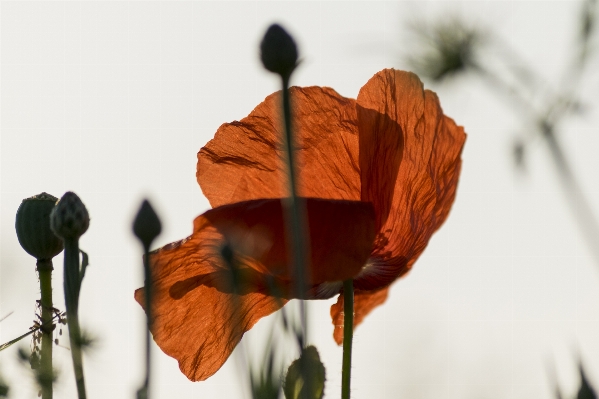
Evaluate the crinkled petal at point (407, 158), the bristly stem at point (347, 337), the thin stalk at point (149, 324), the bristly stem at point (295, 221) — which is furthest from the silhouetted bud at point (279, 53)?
the crinkled petal at point (407, 158)

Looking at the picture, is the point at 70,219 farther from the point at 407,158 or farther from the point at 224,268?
the point at 407,158

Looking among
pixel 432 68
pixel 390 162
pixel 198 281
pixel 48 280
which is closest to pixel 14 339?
pixel 48 280

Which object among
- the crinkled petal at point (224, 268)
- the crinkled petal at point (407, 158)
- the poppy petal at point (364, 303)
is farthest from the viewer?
the poppy petal at point (364, 303)

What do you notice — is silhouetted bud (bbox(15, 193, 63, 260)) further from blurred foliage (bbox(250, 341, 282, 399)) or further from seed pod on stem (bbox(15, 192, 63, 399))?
blurred foliage (bbox(250, 341, 282, 399))

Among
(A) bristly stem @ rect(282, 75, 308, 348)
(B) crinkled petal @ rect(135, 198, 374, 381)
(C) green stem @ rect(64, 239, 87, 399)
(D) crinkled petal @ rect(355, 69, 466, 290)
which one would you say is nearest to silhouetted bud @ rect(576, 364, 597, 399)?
(A) bristly stem @ rect(282, 75, 308, 348)

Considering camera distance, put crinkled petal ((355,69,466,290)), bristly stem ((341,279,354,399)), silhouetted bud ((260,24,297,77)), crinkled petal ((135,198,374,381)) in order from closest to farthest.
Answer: silhouetted bud ((260,24,297,77)) < bristly stem ((341,279,354,399)) < crinkled petal ((135,198,374,381)) < crinkled petal ((355,69,466,290))

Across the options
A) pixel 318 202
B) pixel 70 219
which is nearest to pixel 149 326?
pixel 70 219

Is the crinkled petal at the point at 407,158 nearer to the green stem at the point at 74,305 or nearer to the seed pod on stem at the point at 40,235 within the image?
the seed pod on stem at the point at 40,235
